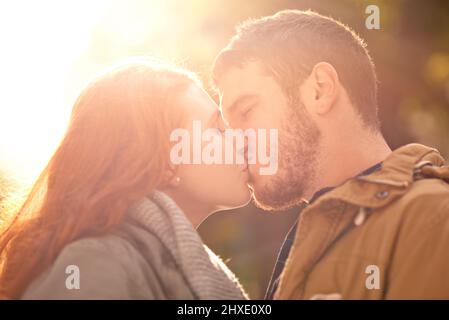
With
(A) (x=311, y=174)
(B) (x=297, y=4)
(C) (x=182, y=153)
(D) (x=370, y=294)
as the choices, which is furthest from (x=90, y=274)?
(B) (x=297, y=4)

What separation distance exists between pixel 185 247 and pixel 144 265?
23cm

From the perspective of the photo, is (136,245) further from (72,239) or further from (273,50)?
(273,50)

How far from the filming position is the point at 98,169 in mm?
3059

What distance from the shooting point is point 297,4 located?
251 inches

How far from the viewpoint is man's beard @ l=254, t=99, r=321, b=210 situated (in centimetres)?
366

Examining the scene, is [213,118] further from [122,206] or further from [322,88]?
[122,206]

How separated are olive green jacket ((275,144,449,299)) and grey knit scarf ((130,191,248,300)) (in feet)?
0.98

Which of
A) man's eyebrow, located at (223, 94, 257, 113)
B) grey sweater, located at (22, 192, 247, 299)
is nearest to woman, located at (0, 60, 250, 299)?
grey sweater, located at (22, 192, 247, 299)

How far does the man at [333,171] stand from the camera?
2.73 meters

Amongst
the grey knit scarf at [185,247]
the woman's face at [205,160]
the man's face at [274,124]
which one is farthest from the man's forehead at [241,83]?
the grey knit scarf at [185,247]

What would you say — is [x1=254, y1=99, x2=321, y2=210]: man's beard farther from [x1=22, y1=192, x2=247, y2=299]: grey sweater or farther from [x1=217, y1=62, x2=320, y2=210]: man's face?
[x1=22, y1=192, x2=247, y2=299]: grey sweater

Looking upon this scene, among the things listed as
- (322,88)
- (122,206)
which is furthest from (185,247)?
(322,88)
